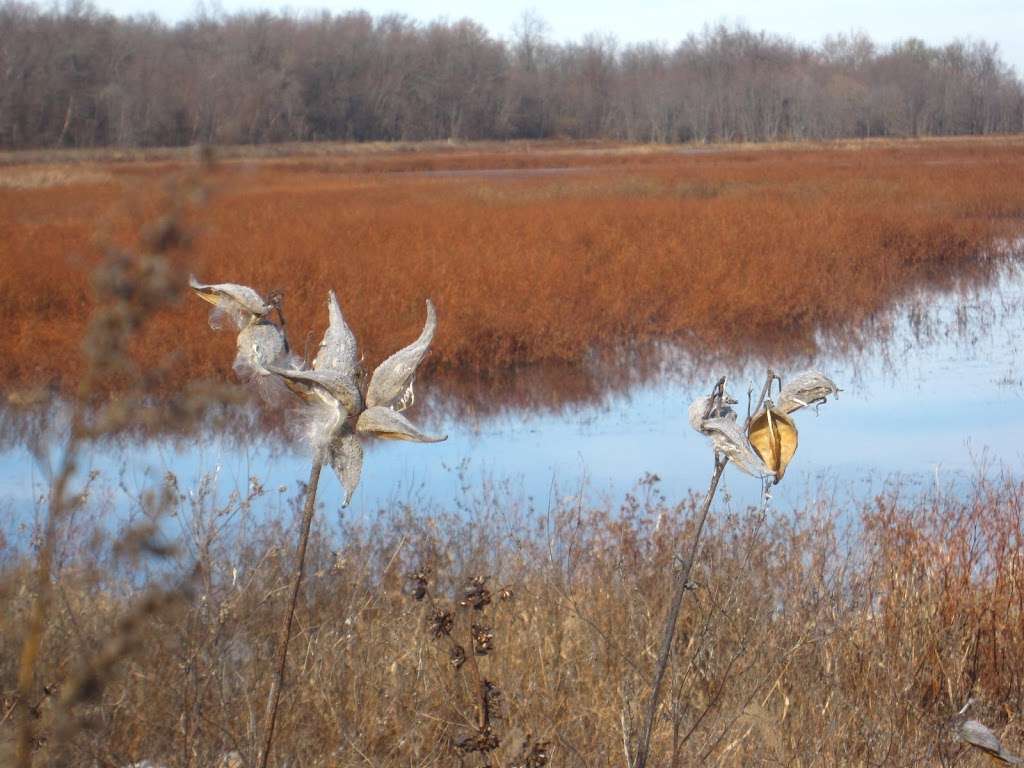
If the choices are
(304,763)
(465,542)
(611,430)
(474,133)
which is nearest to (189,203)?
(304,763)

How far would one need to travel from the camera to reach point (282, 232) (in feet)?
44.6

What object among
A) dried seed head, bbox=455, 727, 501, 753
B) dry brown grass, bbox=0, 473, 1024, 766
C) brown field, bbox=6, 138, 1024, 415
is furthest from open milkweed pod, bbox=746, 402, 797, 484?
brown field, bbox=6, 138, 1024, 415

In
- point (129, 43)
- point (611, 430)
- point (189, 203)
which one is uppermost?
point (129, 43)

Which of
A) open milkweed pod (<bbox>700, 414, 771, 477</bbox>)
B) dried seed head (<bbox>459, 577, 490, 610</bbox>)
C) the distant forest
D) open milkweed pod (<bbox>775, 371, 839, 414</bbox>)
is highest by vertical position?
the distant forest

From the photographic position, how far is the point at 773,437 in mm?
1204

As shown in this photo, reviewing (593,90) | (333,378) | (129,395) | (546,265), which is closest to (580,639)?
(333,378)

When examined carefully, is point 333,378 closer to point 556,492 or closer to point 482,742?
point 482,742

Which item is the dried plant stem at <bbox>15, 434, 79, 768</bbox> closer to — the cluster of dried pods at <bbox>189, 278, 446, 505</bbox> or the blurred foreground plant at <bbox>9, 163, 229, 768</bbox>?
the blurred foreground plant at <bbox>9, 163, 229, 768</bbox>

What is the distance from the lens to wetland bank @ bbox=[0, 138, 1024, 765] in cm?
257

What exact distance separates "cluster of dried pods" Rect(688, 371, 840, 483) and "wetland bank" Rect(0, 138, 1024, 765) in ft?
1.49

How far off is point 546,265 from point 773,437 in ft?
35.0

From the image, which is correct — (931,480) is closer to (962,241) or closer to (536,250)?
(536,250)

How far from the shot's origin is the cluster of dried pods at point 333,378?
1016 millimetres

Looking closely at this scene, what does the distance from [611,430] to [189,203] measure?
6.86 m
